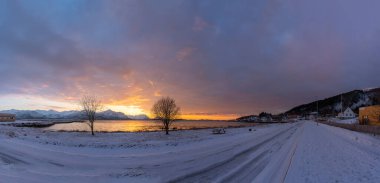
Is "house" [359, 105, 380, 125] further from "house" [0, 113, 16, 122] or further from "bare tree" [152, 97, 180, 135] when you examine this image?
"house" [0, 113, 16, 122]

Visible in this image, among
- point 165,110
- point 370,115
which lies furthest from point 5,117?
point 370,115

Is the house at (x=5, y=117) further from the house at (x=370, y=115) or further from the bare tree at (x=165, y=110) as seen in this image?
the house at (x=370, y=115)

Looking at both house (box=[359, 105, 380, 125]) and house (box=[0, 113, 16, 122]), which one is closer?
house (box=[359, 105, 380, 125])

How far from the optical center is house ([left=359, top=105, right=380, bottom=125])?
61.0m

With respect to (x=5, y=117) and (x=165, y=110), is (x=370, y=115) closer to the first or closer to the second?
(x=165, y=110)

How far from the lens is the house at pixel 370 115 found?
200 feet

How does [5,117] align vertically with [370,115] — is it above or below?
below

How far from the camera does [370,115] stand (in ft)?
214

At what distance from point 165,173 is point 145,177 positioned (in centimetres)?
103

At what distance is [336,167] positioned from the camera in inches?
571

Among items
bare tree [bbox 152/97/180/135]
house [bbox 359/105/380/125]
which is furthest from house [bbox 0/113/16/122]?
house [bbox 359/105/380/125]

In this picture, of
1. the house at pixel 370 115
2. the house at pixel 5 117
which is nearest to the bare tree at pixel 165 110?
the house at pixel 370 115

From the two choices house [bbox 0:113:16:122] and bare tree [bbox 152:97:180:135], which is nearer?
bare tree [bbox 152:97:180:135]

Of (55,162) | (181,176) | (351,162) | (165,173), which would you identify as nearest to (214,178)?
(181,176)
